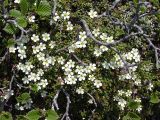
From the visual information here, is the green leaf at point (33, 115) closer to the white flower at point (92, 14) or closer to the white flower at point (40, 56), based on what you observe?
the white flower at point (40, 56)

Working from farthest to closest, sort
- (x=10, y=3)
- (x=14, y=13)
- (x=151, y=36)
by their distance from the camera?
(x=151, y=36), (x=10, y=3), (x=14, y=13)

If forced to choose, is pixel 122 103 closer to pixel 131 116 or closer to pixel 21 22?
pixel 131 116

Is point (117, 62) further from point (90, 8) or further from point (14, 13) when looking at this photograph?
point (14, 13)

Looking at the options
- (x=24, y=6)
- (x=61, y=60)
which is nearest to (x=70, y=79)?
(x=61, y=60)

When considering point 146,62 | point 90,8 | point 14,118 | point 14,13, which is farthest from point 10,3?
point 146,62

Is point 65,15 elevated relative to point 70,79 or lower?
elevated

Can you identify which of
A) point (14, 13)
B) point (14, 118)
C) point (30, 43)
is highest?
point (14, 13)

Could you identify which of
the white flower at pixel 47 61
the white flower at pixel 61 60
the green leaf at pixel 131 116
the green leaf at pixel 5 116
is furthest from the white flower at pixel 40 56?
the green leaf at pixel 131 116
